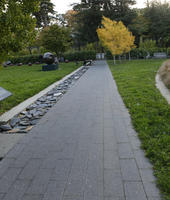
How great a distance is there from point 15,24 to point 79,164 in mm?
4198

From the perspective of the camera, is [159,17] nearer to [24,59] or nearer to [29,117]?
[24,59]

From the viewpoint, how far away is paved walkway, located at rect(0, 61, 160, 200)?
2673mm

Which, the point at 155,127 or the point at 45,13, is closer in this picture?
the point at 155,127

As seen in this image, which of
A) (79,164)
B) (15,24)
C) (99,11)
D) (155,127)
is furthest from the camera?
(99,11)

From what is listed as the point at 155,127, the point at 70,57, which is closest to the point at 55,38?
the point at 70,57

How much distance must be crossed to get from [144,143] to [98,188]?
1.60 m

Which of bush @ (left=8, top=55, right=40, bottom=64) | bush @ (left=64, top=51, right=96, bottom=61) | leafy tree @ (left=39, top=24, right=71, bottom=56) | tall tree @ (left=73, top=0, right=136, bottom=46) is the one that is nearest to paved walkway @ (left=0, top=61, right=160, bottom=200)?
leafy tree @ (left=39, top=24, right=71, bottom=56)

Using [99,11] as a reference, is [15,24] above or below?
below

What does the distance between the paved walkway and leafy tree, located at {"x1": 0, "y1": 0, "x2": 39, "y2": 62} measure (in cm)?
244

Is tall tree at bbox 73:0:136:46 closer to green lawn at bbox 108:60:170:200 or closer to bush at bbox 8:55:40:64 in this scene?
bush at bbox 8:55:40:64

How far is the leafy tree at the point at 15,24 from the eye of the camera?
5.23 metres

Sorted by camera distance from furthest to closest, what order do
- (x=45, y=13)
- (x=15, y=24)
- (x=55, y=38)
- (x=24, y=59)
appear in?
(x=45, y=13), (x=24, y=59), (x=55, y=38), (x=15, y=24)

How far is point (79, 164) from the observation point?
3330 millimetres

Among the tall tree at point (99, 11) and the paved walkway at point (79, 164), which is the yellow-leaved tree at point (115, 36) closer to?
the tall tree at point (99, 11)
